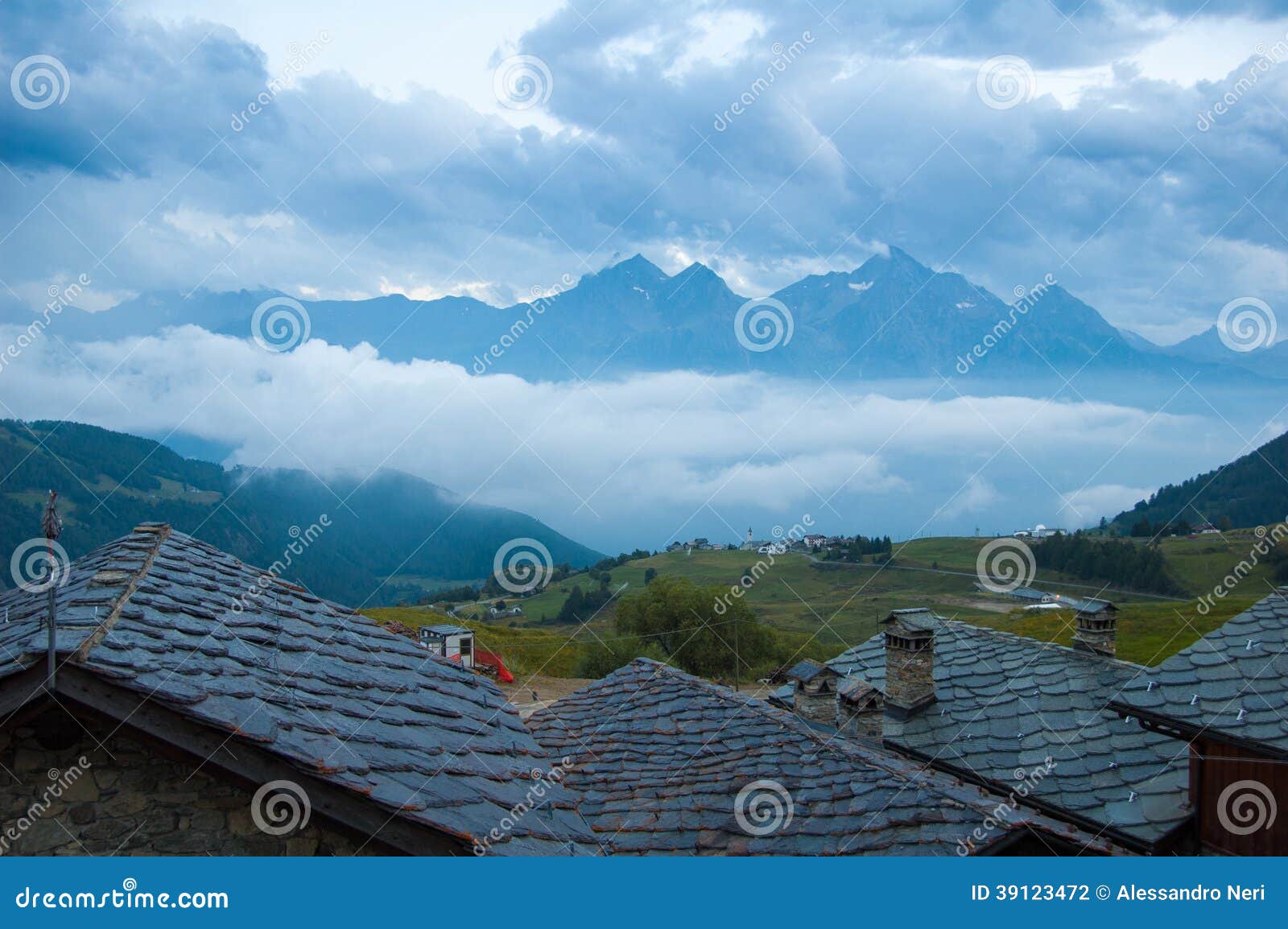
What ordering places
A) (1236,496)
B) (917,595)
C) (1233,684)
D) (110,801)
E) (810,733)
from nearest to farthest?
1. (110,801)
2. (1233,684)
3. (810,733)
4. (917,595)
5. (1236,496)

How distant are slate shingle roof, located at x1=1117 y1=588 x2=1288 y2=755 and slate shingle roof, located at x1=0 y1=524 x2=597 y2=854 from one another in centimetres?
1012

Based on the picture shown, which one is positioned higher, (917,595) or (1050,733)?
(917,595)

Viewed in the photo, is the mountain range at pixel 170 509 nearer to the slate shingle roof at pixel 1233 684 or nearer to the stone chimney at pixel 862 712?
the stone chimney at pixel 862 712

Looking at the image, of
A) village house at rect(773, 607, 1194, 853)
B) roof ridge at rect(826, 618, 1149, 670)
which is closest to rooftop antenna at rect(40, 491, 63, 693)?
village house at rect(773, 607, 1194, 853)

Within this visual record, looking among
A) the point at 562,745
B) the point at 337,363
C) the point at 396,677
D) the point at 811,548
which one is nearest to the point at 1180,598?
the point at 811,548

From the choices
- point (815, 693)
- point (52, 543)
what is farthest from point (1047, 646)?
point (52, 543)

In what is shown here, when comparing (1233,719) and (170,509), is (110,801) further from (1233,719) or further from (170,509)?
(170,509)

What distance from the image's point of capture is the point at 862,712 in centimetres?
1739

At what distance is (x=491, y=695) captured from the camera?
9.58 metres

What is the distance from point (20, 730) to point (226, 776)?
47.9 inches

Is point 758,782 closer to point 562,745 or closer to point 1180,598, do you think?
point 562,745

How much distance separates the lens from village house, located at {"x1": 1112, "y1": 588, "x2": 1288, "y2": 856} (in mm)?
11664

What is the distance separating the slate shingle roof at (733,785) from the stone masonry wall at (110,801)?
585 cm

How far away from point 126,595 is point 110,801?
1679 mm
